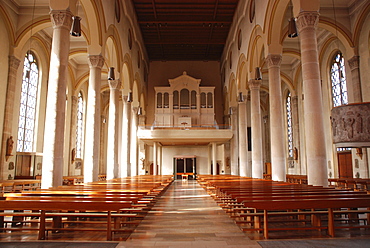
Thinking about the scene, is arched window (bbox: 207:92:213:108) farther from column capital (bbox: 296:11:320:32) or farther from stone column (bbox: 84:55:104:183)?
column capital (bbox: 296:11:320:32)

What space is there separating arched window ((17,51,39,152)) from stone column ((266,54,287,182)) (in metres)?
12.7

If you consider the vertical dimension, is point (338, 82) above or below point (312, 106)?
→ above

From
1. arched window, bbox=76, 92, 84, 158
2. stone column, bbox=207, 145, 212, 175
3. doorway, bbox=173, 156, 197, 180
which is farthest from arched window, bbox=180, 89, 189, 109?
arched window, bbox=76, 92, 84, 158

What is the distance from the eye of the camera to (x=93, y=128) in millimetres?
11133

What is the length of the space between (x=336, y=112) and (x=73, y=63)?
18647mm

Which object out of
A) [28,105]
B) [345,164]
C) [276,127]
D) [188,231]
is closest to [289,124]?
[345,164]

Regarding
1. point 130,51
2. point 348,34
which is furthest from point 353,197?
point 130,51

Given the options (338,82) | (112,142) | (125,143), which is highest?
(338,82)

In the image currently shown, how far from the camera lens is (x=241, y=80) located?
717 inches

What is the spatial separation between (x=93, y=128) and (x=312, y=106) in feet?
25.5

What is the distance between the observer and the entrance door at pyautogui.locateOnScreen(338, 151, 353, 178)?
15.9 m

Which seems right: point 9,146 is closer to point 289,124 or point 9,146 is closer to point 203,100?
point 203,100

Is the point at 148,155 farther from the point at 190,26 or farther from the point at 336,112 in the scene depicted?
the point at 336,112

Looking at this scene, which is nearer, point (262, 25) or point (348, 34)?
point (262, 25)
